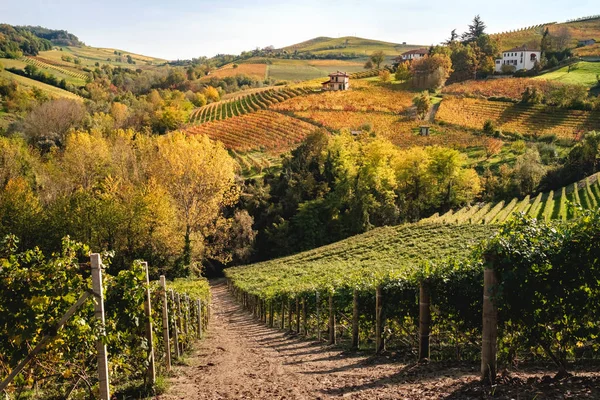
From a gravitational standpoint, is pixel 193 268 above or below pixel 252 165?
below

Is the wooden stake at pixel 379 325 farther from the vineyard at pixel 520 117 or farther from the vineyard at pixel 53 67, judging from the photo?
the vineyard at pixel 53 67

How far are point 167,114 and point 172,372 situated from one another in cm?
8620

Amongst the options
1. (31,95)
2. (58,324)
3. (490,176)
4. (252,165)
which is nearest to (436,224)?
(490,176)

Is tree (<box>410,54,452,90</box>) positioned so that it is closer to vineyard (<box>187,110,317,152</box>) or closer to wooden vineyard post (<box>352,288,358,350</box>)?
vineyard (<box>187,110,317,152</box>)

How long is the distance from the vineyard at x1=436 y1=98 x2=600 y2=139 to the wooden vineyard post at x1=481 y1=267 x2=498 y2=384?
8710 cm

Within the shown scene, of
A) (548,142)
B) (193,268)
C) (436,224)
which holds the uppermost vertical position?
(548,142)

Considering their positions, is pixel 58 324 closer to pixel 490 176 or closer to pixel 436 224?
pixel 436 224

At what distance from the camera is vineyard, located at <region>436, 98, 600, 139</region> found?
276 ft

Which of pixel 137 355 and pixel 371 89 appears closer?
pixel 137 355

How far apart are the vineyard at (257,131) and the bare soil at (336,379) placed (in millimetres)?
66992

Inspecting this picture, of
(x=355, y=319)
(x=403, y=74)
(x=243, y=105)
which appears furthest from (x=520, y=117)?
(x=355, y=319)

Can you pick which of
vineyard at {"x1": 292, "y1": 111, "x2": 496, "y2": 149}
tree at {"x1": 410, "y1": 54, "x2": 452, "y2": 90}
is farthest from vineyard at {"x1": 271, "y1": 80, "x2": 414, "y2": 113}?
tree at {"x1": 410, "y1": 54, "x2": 452, "y2": 90}

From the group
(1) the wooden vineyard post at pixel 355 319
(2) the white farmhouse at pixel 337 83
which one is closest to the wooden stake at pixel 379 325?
(1) the wooden vineyard post at pixel 355 319

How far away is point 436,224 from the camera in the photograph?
4400 cm
